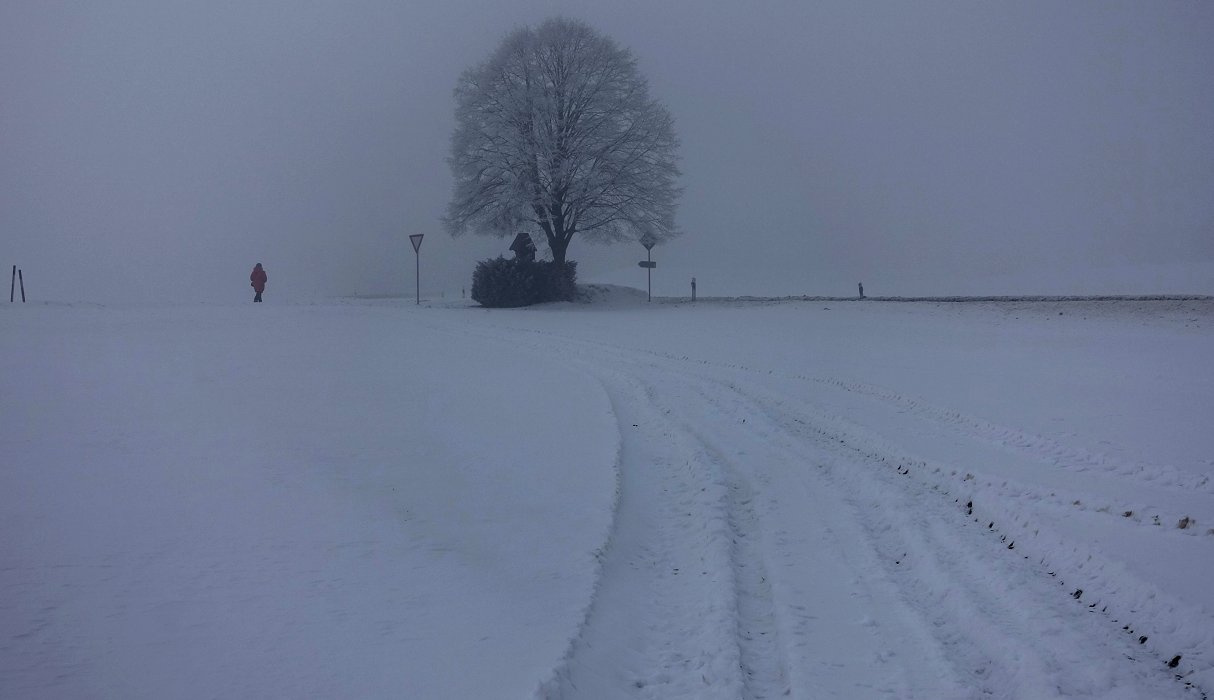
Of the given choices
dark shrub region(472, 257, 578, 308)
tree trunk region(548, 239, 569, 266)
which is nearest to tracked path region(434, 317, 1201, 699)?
dark shrub region(472, 257, 578, 308)

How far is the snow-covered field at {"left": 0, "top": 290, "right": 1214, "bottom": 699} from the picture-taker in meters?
3.02

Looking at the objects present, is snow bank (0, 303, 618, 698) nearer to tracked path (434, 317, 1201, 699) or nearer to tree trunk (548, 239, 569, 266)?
tracked path (434, 317, 1201, 699)

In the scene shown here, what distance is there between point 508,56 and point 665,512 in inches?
1206

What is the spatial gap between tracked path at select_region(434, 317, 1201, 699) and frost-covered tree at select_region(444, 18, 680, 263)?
25.8 metres

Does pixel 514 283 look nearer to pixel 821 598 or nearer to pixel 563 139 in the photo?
pixel 563 139

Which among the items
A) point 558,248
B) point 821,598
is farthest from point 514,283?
point 821,598

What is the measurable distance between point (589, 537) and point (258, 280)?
1126 inches

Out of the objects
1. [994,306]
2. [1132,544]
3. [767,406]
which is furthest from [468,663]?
[994,306]

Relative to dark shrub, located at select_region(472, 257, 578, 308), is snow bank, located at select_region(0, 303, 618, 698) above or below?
below

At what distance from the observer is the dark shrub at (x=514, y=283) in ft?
98.8

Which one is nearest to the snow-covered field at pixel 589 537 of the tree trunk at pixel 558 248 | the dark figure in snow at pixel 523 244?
the tree trunk at pixel 558 248

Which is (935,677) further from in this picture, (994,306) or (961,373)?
(994,306)

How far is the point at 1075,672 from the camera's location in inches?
122

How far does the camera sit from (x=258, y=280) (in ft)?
96.6
